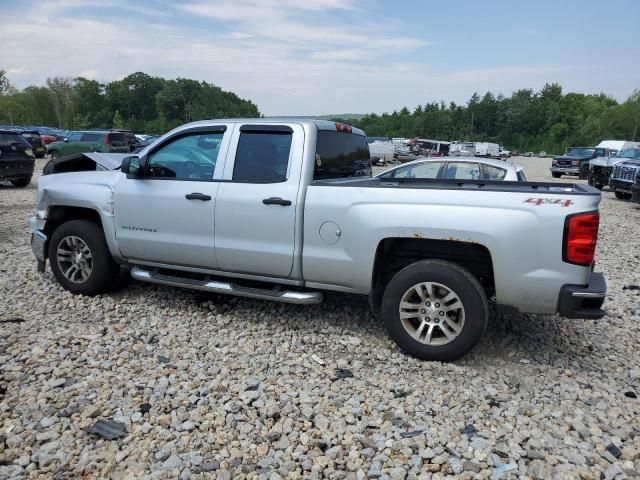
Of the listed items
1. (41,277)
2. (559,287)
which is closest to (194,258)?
(41,277)

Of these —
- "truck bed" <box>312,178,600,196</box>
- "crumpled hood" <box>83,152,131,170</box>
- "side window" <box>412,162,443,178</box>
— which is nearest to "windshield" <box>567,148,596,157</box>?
"side window" <box>412,162,443,178</box>

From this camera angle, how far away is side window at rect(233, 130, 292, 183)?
4434mm

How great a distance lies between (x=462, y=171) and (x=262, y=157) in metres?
5.00

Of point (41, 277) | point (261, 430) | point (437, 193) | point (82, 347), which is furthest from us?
point (41, 277)

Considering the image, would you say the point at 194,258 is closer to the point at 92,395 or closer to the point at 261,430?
the point at 92,395

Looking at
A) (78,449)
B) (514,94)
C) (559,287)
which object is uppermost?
(514,94)

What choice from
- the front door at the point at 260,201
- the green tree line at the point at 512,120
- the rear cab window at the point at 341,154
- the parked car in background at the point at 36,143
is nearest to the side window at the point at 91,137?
the parked car in background at the point at 36,143

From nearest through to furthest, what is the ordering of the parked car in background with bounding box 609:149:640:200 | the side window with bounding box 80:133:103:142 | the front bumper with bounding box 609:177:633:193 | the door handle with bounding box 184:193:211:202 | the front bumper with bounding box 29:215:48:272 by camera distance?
the door handle with bounding box 184:193:211:202 < the front bumper with bounding box 29:215:48:272 < the parked car in background with bounding box 609:149:640:200 < the front bumper with bounding box 609:177:633:193 < the side window with bounding box 80:133:103:142

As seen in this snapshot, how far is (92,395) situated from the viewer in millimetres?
3443

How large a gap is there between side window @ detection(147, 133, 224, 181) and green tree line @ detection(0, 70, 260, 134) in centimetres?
7818

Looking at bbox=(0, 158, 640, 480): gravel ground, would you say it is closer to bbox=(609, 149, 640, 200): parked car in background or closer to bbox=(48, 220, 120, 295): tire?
bbox=(48, 220, 120, 295): tire

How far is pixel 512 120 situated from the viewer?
10781cm

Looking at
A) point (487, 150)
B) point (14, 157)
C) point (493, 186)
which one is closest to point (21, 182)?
point (14, 157)

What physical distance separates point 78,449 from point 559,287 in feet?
10.7
